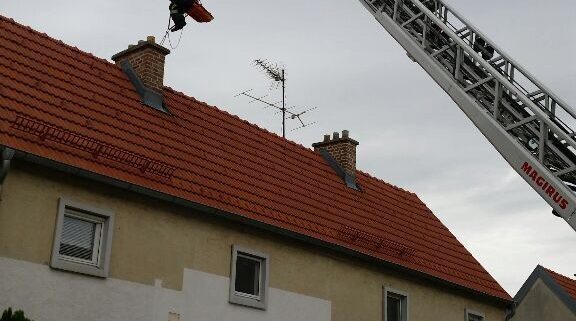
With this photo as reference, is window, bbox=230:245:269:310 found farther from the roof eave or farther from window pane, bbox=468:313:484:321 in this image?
window pane, bbox=468:313:484:321

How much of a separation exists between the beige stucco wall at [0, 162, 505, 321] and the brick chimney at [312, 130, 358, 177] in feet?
12.1

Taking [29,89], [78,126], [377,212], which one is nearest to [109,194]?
[78,126]

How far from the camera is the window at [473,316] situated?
21953mm

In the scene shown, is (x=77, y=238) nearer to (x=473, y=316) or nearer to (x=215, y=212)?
(x=215, y=212)

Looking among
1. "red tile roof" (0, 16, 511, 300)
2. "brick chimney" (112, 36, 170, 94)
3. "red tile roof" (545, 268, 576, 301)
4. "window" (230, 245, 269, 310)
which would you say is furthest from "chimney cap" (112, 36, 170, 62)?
"red tile roof" (545, 268, 576, 301)

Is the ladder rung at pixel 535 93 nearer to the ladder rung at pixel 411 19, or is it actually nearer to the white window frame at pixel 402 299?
the ladder rung at pixel 411 19

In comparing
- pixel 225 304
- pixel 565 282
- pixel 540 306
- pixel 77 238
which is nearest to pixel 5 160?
pixel 77 238

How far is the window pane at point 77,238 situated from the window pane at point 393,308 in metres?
8.52

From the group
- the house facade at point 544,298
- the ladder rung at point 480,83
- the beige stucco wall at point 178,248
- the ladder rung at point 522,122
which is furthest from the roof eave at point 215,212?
the house facade at point 544,298

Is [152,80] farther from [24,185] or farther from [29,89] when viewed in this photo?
[24,185]

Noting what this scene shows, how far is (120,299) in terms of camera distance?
14.0 m

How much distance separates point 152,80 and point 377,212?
729cm

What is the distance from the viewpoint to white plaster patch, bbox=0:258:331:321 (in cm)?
1268

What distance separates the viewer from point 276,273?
17031 mm
